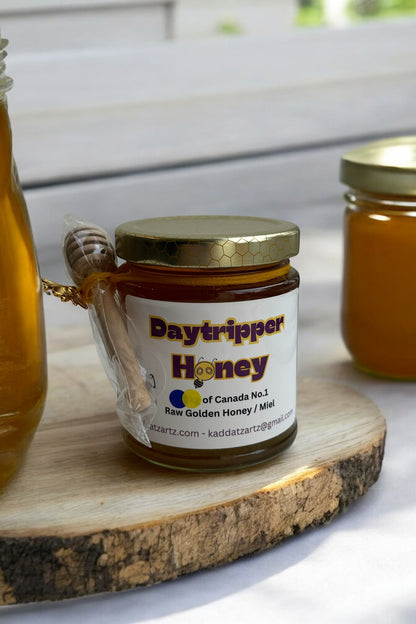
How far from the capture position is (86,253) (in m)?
0.57

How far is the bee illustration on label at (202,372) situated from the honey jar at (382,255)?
29cm

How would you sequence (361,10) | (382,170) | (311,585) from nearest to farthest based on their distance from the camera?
(311,585) < (382,170) < (361,10)

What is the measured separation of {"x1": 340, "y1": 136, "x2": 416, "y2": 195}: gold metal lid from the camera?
723 mm

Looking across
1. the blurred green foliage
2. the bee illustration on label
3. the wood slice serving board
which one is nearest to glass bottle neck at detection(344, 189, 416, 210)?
the wood slice serving board

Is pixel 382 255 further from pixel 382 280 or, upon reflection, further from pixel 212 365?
pixel 212 365

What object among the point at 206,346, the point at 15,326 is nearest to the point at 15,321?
the point at 15,326

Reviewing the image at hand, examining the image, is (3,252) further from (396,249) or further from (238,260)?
(396,249)

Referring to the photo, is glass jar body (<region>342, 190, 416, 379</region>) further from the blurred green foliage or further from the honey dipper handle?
the blurred green foliage

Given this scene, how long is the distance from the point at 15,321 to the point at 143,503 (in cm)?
14

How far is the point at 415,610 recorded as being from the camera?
0.48 metres

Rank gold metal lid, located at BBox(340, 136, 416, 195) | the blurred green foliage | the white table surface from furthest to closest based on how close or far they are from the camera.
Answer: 1. the blurred green foliage
2. gold metal lid, located at BBox(340, 136, 416, 195)
3. the white table surface

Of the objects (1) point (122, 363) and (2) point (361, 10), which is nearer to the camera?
(1) point (122, 363)

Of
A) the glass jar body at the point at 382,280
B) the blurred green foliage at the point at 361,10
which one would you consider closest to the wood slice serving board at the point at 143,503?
the glass jar body at the point at 382,280

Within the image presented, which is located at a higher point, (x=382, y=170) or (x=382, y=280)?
(x=382, y=170)
